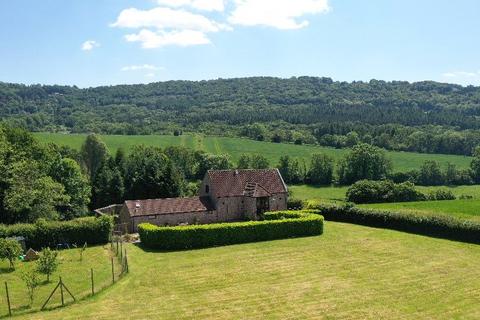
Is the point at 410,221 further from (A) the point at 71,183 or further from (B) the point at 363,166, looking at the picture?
(B) the point at 363,166

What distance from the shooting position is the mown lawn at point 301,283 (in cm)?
2495

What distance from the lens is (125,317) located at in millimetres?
24172

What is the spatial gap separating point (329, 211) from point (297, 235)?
31.8 ft

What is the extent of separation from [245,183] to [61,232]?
20641mm

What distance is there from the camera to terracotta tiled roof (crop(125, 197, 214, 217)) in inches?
1882

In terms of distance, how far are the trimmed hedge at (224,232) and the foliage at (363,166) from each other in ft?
183

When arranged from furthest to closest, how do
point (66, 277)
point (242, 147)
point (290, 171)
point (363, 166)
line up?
1. point (242, 147)
2. point (290, 171)
3. point (363, 166)
4. point (66, 277)

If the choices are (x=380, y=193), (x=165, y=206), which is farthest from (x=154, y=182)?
(x=380, y=193)

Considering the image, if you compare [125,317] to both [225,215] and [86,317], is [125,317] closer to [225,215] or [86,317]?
[86,317]

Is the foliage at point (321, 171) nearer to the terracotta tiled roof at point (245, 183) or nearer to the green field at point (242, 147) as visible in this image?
the green field at point (242, 147)

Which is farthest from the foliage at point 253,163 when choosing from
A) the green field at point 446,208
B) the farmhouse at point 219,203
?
the farmhouse at point 219,203

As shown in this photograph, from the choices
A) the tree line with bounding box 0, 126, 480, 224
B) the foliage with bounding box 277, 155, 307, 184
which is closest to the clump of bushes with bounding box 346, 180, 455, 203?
the tree line with bounding box 0, 126, 480, 224

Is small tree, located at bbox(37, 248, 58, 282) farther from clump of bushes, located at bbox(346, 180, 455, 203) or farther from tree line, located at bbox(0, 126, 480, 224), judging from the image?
clump of bushes, located at bbox(346, 180, 455, 203)

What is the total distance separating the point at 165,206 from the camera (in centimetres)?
4906
